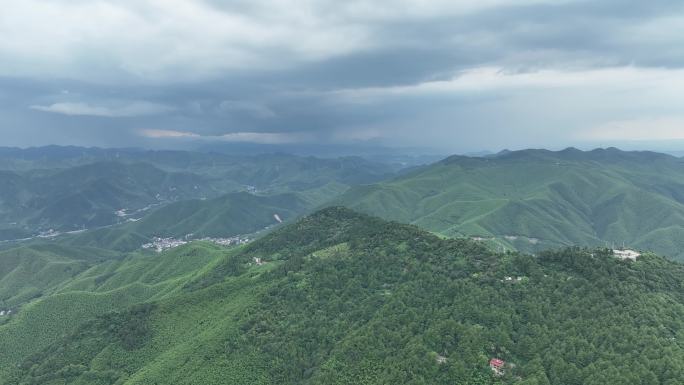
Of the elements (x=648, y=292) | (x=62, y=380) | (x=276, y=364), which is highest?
(x=648, y=292)

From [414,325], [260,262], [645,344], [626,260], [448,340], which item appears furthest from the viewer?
[260,262]

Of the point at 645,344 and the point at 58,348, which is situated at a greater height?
the point at 645,344

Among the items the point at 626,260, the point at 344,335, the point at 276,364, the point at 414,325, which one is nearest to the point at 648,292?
the point at 626,260

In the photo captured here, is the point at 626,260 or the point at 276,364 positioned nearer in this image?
the point at 276,364

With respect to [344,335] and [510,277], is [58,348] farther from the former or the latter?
[510,277]

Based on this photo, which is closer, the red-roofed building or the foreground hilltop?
the red-roofed building
